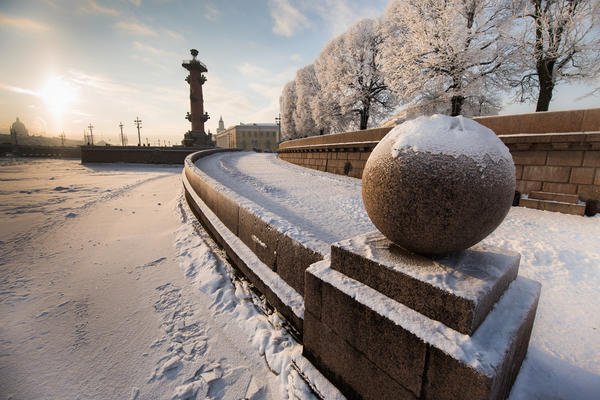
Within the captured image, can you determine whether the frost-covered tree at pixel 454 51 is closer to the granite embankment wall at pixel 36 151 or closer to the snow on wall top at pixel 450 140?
the snow on wall top at pixel 450 140

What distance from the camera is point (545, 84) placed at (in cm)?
1144

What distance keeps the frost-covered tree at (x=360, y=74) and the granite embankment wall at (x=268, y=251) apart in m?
21.6

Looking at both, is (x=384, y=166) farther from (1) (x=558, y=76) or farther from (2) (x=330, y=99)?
(2) (x=330, y=99)

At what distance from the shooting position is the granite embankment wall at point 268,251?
252cm

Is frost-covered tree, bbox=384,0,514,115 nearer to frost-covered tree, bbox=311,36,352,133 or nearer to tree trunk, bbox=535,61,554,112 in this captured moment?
tree trunk, bbox=535,61,554,112

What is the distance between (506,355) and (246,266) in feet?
9.31

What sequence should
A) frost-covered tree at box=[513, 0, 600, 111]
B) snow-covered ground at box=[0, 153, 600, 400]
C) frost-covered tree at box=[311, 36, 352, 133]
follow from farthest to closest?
1. frost-covered tree at box=[311, 36, 352, 133]
2. frost-covered tree at box=[513, 0, 600, 111]
3. snow-covered ground at box=[0, 153, 600, 400]

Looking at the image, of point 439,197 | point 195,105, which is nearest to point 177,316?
point 439,197

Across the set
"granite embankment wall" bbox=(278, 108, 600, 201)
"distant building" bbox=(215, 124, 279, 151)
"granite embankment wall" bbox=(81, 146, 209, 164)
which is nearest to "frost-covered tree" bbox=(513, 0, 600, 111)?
"granite embankment wall" bbox=(278, 108, 600, 201)

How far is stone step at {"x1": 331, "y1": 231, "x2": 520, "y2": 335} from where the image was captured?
52.9 inches

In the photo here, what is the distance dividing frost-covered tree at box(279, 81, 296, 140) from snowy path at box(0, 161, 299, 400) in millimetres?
40762

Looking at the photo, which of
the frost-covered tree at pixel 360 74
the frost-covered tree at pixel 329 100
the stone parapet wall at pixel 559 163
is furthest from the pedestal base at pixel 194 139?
the stone parapet wall at pixel 559 163

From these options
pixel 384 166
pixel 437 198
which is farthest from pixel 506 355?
pixel 384 166

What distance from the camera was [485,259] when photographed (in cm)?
179
